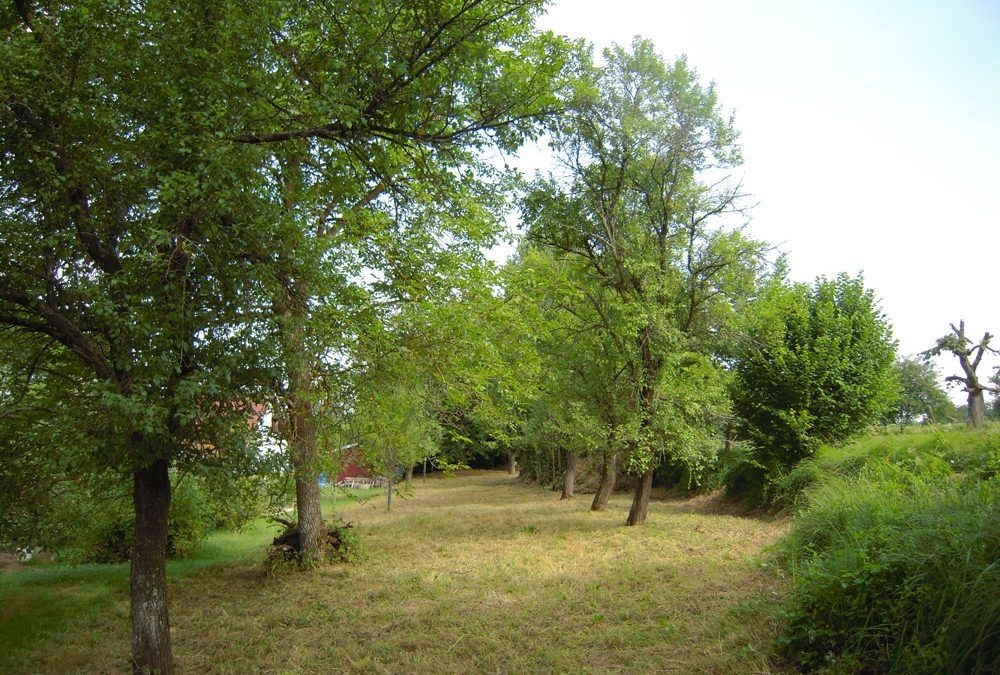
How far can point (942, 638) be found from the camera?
11.5 feet

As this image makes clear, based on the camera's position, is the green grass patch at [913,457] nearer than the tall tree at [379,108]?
Answer: No

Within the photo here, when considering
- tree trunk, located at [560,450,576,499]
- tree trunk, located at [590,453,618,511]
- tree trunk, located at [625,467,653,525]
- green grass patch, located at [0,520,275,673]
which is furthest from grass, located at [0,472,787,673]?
tree trunk, located at [560,450,576,499]

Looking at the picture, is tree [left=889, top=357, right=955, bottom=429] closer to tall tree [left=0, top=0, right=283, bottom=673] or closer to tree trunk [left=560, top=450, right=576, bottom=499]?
tree trunk [left=560, top=450, right=576, bottom=499]

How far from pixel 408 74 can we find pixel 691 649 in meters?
5.44

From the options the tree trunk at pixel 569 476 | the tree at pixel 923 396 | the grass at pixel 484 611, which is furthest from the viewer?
the tree at pixel 923 396

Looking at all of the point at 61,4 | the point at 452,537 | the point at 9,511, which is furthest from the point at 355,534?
the point at 61,4

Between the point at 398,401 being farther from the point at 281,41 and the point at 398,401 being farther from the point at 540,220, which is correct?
the point at 540,220

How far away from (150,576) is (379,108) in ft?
14.8

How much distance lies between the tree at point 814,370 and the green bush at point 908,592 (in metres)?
9.43

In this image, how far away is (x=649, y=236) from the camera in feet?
42.8

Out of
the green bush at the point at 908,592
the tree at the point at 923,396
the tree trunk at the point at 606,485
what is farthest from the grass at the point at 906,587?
the tree at the point at 923,396

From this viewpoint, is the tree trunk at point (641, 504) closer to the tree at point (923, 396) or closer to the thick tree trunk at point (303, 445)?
the thick tree trunk at point (303, 445)

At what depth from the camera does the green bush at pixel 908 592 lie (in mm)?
3477

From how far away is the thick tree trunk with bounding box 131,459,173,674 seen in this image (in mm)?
5254
